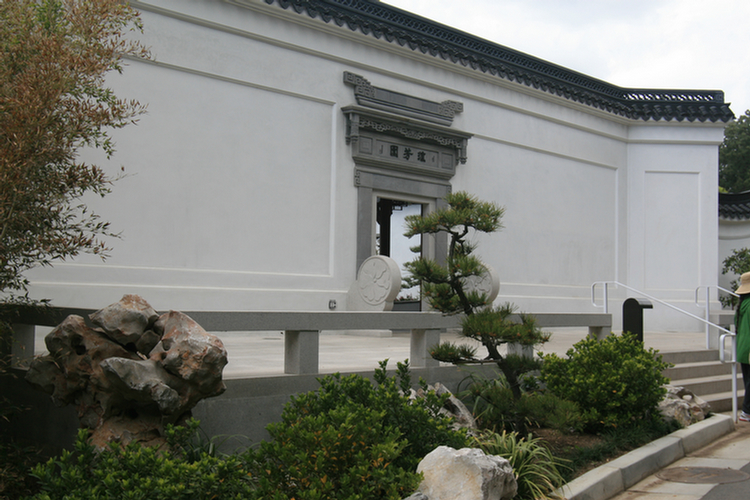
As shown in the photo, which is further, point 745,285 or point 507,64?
point 507,64

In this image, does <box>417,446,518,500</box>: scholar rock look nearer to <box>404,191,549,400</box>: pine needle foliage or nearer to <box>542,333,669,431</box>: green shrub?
<box>404,191,549,400</box>: pine needle foliage

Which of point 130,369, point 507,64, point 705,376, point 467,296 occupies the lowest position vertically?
point 705,376

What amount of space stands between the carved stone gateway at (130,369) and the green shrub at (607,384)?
3.09 meters

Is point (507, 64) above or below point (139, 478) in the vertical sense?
above

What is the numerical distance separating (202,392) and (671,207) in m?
13.4

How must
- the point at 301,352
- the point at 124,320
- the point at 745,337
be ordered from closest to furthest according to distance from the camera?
the point at 124,320
the point at 301,352
the point at 745,337

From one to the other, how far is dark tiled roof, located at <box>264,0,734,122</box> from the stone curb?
24.0ft

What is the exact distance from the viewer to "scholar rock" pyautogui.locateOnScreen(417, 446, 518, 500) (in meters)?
3.45

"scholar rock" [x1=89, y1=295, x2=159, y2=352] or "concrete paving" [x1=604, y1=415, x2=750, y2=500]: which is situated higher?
"scholar rock" [x1=89, y1=295, x2=159, y2=352]

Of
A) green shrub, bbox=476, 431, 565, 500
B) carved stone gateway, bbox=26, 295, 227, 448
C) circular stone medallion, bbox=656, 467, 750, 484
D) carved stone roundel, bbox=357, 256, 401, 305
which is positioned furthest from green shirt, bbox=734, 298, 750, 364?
carved stone gateway, bbox=26, 295, 227, 448

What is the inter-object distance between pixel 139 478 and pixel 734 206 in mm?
17347

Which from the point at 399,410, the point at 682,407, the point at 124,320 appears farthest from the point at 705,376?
the point at 124,320

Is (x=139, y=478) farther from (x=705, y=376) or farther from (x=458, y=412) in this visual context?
(x=705, y=376)

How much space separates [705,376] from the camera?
338 inches
